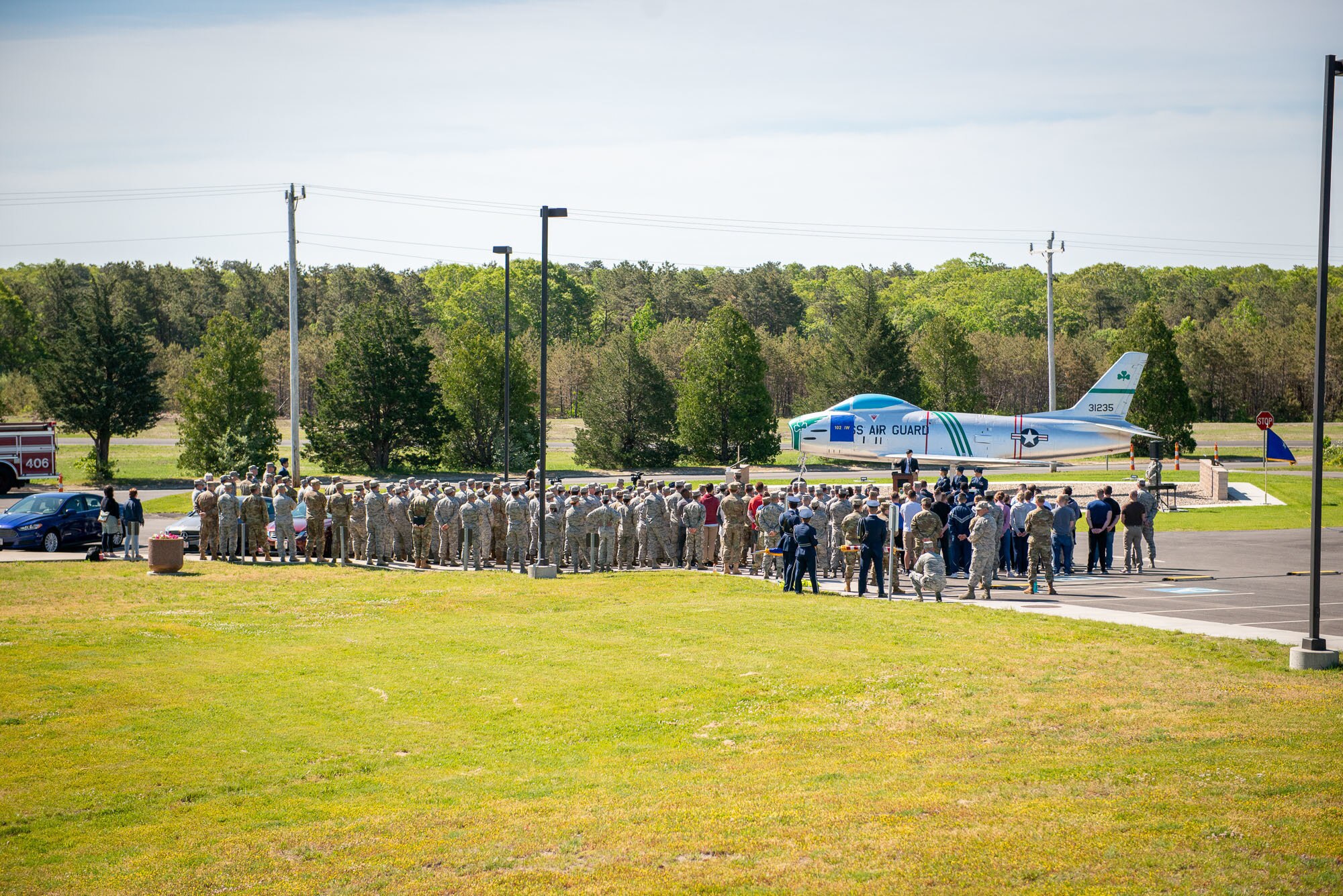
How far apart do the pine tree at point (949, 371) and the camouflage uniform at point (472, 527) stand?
142ft

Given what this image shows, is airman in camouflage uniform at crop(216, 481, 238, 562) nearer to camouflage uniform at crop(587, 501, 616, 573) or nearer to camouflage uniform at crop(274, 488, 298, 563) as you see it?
camouflage uniform at crop(274, 488, 298, 563)

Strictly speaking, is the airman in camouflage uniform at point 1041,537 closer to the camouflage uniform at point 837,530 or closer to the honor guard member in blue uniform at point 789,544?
the camouflage uniform at point 837,530

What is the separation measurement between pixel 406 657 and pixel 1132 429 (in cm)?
4173

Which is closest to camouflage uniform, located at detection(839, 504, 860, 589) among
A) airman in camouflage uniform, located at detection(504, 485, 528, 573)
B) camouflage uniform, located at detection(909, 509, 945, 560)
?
camouflage uniform, located at detection(909, 509, 945, 560)

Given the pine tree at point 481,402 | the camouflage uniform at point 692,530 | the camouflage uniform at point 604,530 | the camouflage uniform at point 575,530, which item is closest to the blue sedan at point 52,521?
the camouflage uniform at point 575,530

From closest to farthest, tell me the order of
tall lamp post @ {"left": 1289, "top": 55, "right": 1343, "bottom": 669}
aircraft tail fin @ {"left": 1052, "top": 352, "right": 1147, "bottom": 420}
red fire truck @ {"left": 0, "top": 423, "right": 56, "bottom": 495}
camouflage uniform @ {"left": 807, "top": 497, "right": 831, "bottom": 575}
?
tall lamp post @ {"left": 1289, "top": 55, "right": 1343, "bottom": 669} → camouflage uniform @ {"left": 807, "top": 497, "right": 831, "bottom": 575} → red fire truck @ {"left": 0, "top": 423, "right": 56, "bottom": 495} → aircraft tail fin @ {"left": 1052, "top": 352, "right": 1147, "bottom": 420}

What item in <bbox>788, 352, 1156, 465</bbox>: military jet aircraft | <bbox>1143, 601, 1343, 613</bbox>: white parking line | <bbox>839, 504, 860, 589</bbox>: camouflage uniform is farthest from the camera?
<bbox>788, 352, 1156, 465</bbox>: military jet aircraft

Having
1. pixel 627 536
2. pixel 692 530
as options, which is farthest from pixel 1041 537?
pixel 627 536

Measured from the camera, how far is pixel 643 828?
332 inches

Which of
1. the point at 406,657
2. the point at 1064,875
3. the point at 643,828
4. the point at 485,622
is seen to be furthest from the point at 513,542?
the point at 1064,875

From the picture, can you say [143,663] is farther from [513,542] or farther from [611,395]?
[611,395]

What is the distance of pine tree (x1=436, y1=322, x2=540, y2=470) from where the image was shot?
5100 cm

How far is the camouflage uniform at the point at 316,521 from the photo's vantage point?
997 inches

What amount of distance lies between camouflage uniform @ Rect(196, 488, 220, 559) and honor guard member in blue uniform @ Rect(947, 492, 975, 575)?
16.6m
